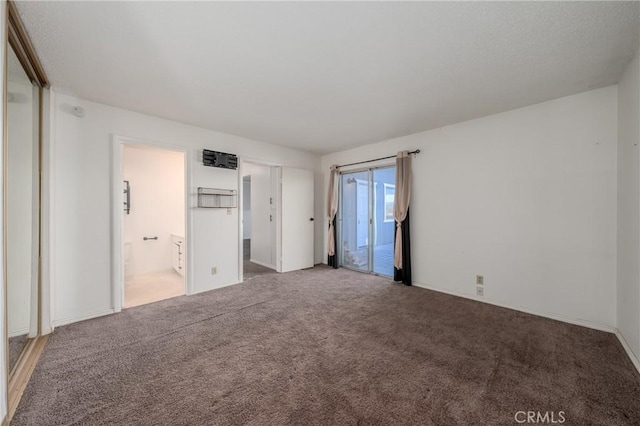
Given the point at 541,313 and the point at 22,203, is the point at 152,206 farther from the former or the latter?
the point at 541,313

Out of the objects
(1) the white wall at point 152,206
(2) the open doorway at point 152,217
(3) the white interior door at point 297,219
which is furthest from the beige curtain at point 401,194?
(1) the white wall at point 152,206

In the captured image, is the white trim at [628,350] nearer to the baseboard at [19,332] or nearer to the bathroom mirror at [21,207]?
the bathroom mirror at [21,207]

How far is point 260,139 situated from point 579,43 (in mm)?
3867

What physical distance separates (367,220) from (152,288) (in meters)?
3.73

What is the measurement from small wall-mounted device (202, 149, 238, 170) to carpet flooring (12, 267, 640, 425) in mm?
2027

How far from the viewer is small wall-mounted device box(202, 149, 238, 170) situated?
3.68 metres

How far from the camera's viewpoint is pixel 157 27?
169cm

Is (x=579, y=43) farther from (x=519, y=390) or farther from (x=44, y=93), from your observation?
(x=44, y=93)

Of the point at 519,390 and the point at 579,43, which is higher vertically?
the point at 579,43

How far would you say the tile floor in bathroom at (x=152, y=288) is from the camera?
3.38 meters

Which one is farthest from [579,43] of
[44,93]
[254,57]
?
[44,93]

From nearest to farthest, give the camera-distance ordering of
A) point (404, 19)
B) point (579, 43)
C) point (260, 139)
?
point (404, 19)
point (579, 43)
point (260, 139)

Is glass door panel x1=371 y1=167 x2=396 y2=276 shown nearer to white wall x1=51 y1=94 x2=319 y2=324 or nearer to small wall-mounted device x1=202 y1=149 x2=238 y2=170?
small wall-mounted device x1=202 y1=149 x2=238 y2=170

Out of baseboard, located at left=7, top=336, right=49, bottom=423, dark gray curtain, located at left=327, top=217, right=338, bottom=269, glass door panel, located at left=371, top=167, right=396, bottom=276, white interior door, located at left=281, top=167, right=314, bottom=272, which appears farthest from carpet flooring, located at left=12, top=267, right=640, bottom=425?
dark gray curtain, located at left=327, top=217, right=338, bottom=269
